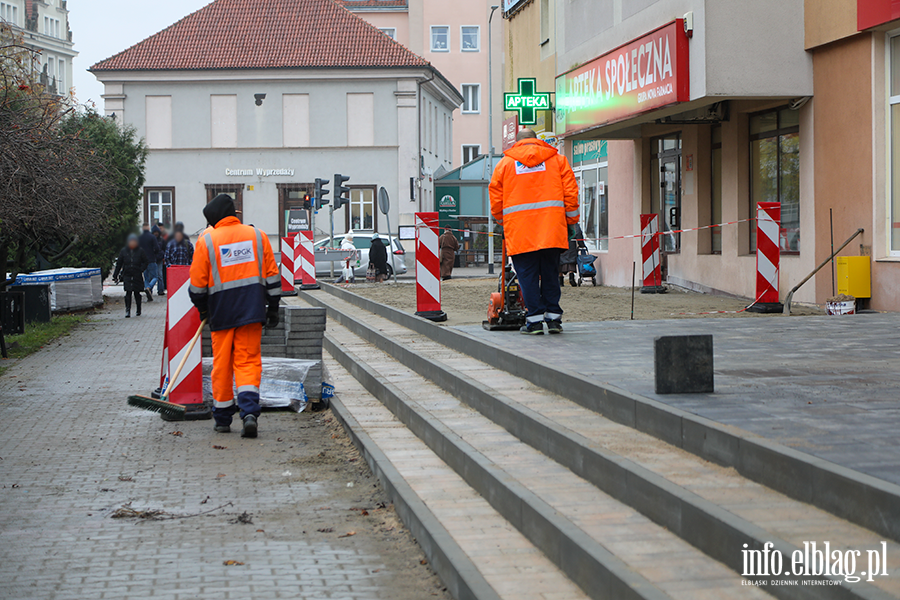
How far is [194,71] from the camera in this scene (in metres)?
47.5

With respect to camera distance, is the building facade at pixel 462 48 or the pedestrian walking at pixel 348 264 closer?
the pedestrian walking at pixel 348 264

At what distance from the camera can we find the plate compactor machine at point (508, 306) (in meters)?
10.7

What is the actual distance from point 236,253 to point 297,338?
6.12 feet

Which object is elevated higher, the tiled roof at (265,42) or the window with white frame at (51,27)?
the window with white frame at (51,27)

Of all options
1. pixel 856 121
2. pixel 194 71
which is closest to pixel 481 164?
pixel 194 71

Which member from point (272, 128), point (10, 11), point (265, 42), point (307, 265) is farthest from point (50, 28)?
point (307, 265)

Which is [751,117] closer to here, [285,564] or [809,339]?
[809,339]

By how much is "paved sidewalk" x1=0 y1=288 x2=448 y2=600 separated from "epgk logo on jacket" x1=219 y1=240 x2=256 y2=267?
1.41 m

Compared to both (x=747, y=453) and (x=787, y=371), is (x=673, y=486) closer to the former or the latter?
(x=747, y=453)

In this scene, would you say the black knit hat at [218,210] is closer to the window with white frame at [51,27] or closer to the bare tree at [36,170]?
the bare tree at [36,170]

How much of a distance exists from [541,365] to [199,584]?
11.8ft

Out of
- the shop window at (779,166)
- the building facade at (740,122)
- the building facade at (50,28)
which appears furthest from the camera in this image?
the building facade at (50,28)

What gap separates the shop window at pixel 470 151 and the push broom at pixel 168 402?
61388mm

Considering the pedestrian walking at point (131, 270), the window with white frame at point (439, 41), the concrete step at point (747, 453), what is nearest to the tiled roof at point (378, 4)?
the window with white frame at point (439, 41)
